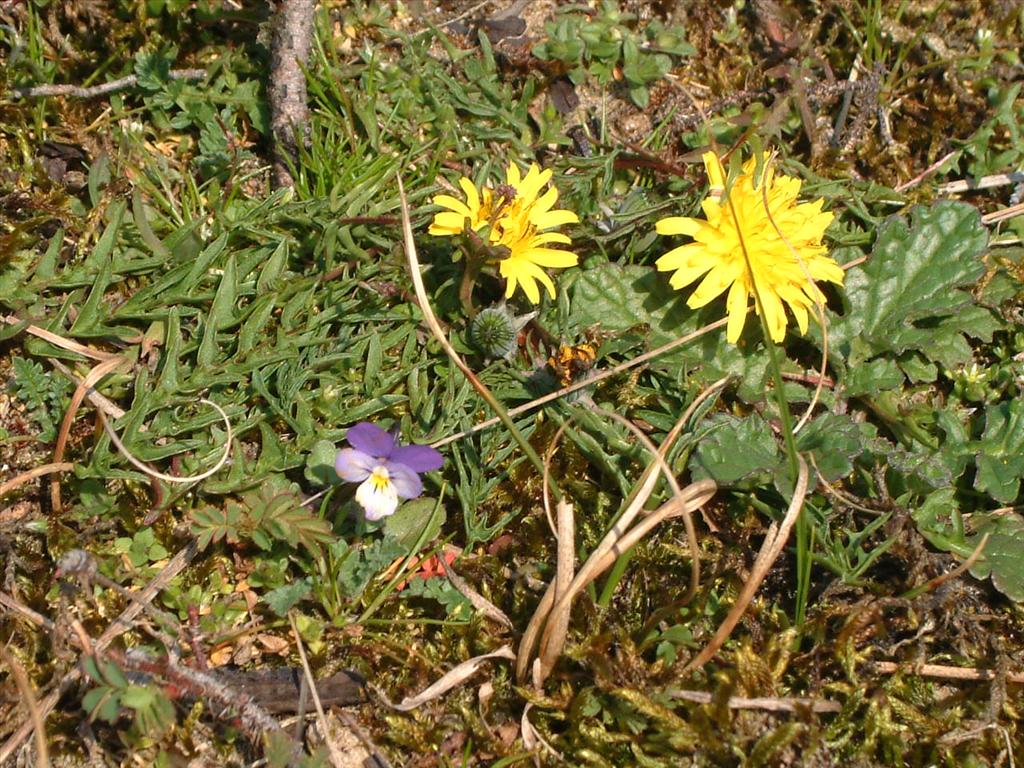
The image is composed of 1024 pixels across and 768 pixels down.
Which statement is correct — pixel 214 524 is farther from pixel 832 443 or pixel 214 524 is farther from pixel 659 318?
pixel 832 443

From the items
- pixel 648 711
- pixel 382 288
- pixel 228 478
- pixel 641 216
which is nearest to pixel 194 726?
pixel 228 478

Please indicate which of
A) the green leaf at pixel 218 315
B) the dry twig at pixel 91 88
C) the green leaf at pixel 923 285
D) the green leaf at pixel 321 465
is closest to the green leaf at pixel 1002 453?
the green leaf at pixel 923 285

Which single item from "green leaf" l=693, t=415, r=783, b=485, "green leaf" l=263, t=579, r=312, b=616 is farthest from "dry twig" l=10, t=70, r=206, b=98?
"green leaf" l=693, t=415, r=783, b=485

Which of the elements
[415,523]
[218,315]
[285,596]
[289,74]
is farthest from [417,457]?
[289,74]

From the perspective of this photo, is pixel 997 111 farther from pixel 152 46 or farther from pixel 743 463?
pixel 152 46

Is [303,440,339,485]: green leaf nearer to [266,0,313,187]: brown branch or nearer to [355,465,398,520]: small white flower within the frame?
[355,465,398,520]: small white flower
